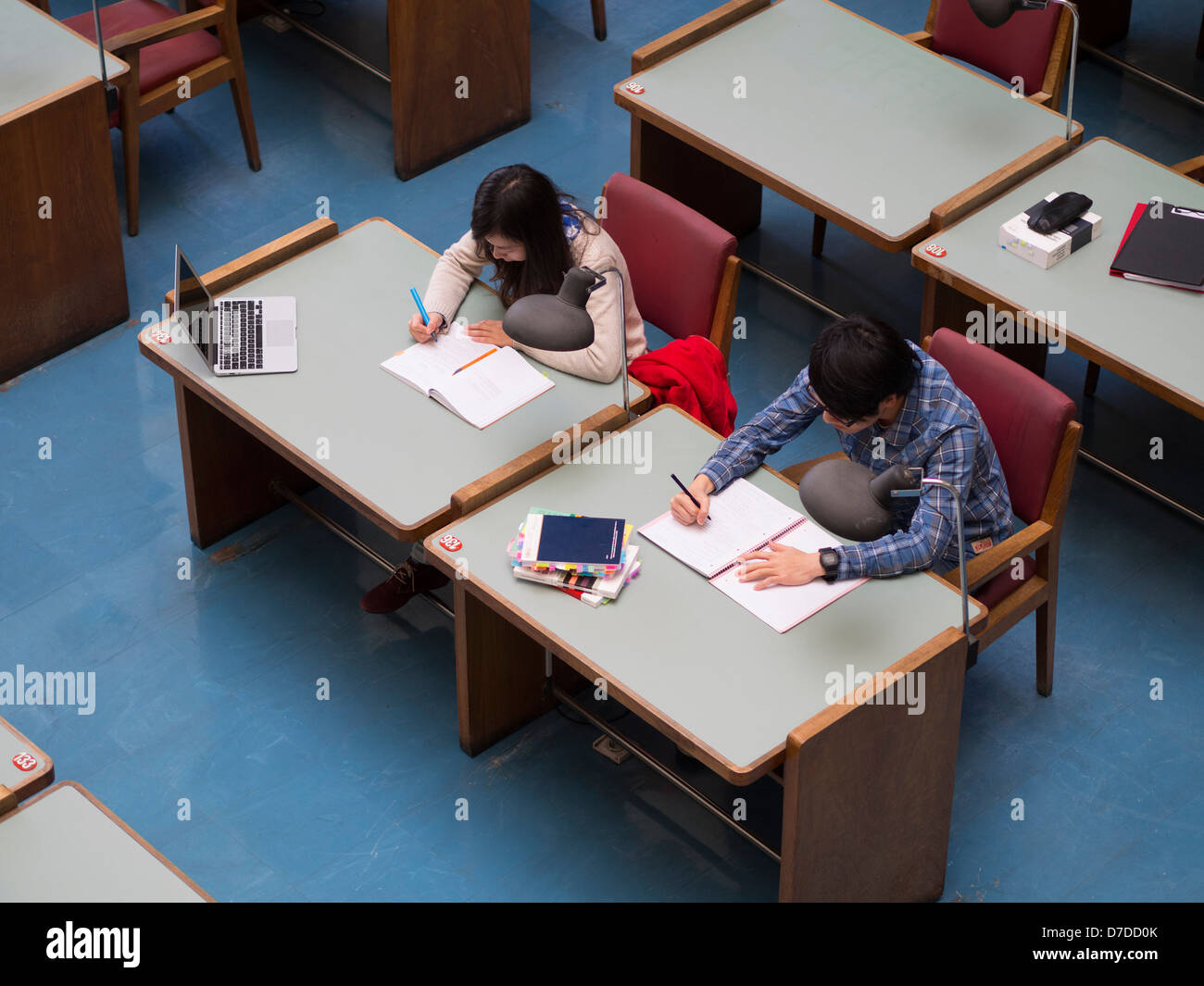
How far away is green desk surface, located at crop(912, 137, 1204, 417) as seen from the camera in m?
4.45

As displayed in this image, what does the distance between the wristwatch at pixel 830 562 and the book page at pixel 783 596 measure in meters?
0.02

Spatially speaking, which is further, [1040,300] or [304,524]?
[304,524]

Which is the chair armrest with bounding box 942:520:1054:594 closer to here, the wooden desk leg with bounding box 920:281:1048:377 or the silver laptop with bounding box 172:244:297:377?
the wooden desk leg with bounding box 920:281:1048:377

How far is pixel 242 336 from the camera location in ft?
14.6

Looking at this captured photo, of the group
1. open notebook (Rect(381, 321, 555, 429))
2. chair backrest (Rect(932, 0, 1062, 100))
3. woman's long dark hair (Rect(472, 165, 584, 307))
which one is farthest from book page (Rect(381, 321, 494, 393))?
chair backrest (Rect(932, 0, 1062, 100))

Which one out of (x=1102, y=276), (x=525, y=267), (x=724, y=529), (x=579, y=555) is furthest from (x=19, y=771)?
(x=1102, y=276)

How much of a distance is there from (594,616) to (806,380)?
825mm

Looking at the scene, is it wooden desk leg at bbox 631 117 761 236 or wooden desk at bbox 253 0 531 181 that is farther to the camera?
wooden desk at bbox 253 0 531 181

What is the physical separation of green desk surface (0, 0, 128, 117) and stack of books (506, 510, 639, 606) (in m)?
2.40

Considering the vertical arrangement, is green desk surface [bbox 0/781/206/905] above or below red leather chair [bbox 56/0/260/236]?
below

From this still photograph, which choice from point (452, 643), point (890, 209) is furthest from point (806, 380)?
point (452, 643)

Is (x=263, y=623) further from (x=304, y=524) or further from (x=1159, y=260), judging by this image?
(x=1159, y=260)

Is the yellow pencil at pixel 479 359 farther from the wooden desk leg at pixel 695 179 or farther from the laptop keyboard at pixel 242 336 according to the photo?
the wooden desk leg at pixel 695 179

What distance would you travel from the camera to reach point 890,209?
4.88 metres
